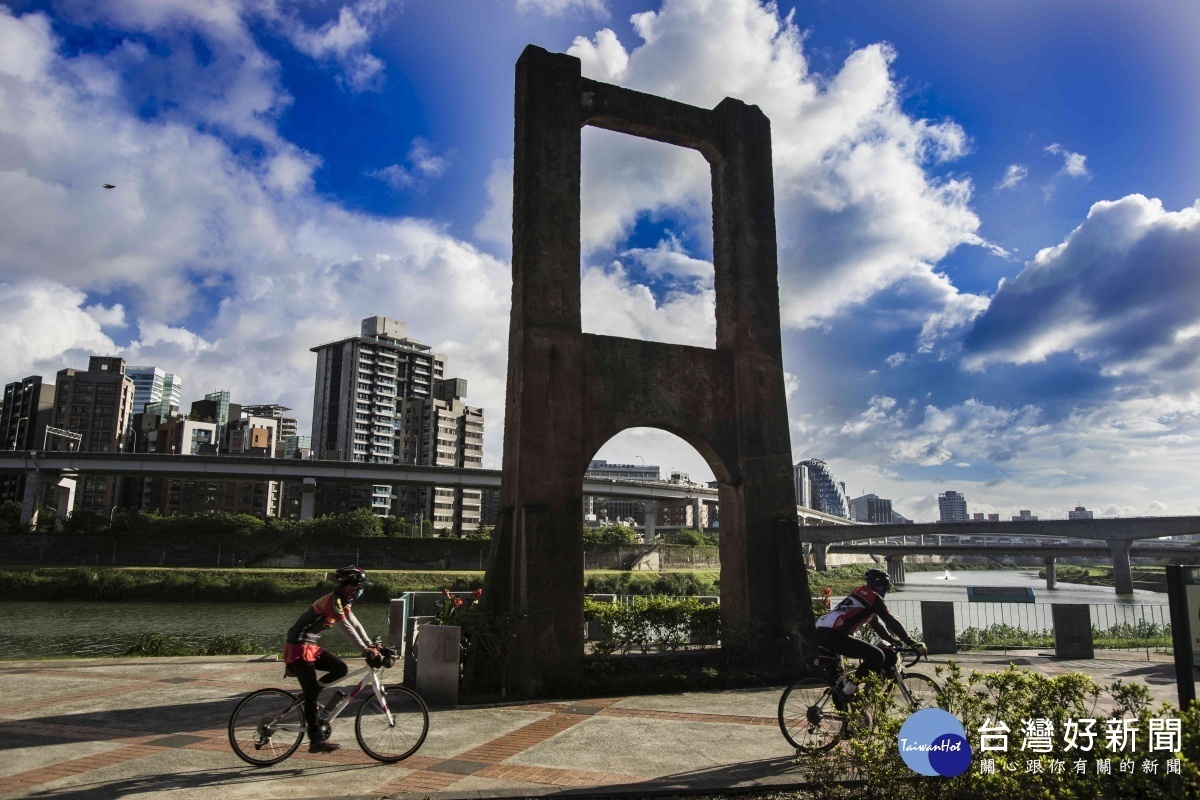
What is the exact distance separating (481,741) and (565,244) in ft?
25.9

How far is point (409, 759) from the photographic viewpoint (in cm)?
766

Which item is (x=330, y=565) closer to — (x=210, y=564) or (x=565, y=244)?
(x=210, y=564)

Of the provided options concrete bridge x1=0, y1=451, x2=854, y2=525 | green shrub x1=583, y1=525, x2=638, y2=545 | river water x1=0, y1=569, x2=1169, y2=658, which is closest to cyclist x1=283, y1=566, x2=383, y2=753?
river water x1=0, y1=569, x2=1169, y2=658

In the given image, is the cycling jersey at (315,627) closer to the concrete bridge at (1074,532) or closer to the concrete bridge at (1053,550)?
the concrete bridge at (1074,532)

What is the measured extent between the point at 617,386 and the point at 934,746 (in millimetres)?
7837

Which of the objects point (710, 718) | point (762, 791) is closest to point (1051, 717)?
point (762, 791)

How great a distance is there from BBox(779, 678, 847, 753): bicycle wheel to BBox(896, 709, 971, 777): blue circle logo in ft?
5.82

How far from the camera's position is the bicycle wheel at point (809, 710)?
7859mm

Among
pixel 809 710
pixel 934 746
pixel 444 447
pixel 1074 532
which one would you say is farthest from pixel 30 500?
pixel 1074 532

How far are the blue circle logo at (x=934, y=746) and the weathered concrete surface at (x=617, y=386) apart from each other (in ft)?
20.4

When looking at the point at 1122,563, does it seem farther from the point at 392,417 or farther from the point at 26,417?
the point at 26,417

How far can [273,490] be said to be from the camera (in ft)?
369

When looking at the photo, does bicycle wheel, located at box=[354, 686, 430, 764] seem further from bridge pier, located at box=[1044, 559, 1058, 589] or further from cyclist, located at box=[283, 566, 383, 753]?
bridge pier, located at box=[1044, 559, 1058, 589]

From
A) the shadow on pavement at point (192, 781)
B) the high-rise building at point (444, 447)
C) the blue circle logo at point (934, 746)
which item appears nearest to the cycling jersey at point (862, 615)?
the blue circle logo at point (934, 746)
